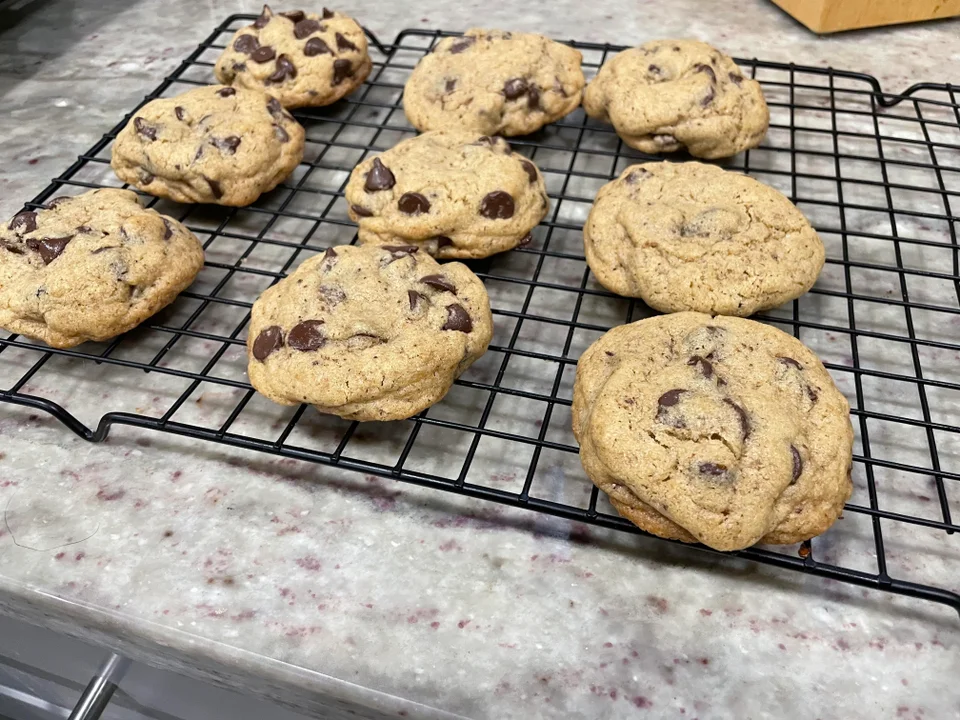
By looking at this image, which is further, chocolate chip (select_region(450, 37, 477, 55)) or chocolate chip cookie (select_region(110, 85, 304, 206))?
chocolate chip (select_region(450, 37, 477, 55))

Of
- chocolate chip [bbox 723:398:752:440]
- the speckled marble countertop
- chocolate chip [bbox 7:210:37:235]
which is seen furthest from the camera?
chocolate chip [bbox 7:210:37:235]

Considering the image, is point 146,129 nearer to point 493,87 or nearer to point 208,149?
point 208,149

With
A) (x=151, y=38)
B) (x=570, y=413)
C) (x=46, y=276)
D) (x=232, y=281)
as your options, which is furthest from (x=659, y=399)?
(x=151, y=38)

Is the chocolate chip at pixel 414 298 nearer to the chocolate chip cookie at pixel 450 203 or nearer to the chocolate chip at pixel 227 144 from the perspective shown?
the chocolate chip cookie at pixel 450 203

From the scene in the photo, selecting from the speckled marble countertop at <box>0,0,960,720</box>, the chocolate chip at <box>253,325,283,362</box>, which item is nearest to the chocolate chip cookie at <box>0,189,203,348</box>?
the speckled marble countertop at <box>0,0,960,720</box>

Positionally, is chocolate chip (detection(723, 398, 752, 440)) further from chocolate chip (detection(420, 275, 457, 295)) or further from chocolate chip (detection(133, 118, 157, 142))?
chocolate chip (detection(133, 118, 157, 142))

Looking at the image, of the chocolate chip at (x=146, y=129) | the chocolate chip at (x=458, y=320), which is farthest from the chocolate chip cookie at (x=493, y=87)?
the chocolate chip at (x=458, y=320)
